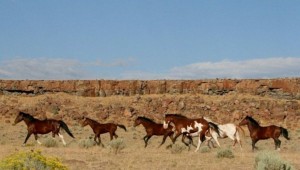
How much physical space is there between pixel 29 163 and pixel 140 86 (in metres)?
57.7

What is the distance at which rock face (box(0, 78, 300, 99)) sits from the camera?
65.9 m

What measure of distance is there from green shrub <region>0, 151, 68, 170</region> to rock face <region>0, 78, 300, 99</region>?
186ft

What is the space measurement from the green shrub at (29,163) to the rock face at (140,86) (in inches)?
2226

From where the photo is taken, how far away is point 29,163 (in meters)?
10.4

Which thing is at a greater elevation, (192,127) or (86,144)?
(192,127)

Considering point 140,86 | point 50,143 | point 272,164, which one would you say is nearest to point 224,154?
point 272,164

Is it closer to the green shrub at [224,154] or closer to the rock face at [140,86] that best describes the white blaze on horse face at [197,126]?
the green shrub at [224,154]

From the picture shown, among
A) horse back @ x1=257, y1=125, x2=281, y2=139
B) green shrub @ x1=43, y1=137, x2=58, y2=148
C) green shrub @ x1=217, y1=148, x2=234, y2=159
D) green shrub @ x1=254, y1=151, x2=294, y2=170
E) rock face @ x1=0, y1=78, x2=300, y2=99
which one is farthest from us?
rock face @ x1=0, y1=78, x2=300, y2=99

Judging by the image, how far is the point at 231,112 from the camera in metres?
59.0

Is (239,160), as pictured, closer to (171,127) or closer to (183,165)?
(183,165)

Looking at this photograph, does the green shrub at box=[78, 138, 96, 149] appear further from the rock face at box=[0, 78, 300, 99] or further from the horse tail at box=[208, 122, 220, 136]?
the rock face at box=[0, 78, 300, 99]

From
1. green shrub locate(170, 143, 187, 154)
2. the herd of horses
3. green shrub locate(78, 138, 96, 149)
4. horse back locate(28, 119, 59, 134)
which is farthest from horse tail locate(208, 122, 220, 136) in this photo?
horse back locate(28, 119, 59, 134)

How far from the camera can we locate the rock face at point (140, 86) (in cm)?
6588

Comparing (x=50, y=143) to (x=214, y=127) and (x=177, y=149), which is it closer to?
(x=177, y=149)
